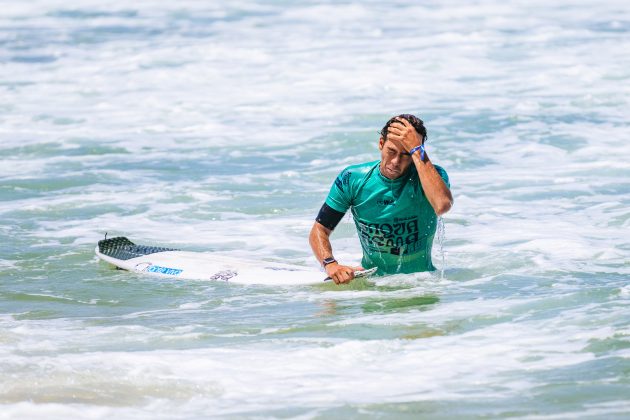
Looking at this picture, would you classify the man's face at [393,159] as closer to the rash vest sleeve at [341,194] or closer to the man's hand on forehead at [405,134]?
the man's hand on forehead at [405,134]

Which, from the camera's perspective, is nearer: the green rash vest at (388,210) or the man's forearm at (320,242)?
the green rash vest at (388,210)

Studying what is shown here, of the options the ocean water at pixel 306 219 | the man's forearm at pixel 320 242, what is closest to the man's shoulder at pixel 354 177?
the man's forearm at pixel 320 242

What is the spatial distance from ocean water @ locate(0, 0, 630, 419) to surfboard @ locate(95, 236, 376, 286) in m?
0.15

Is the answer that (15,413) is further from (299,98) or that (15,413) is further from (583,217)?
(299,98)

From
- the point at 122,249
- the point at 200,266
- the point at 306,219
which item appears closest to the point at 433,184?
the point at 200,266

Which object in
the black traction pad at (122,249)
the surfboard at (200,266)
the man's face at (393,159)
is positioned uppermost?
the man's face at (393,159)

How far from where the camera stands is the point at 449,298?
745 cm

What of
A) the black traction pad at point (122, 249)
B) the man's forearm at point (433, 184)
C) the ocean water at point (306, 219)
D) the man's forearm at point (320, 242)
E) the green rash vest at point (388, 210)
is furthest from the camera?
the black traction pad at point (122, 249)

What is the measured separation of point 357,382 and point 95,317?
2.27 m

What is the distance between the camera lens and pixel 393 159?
23.9 feet

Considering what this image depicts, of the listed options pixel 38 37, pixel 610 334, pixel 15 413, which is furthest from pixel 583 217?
pixel 38 37

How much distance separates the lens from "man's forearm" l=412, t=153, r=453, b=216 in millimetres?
7098

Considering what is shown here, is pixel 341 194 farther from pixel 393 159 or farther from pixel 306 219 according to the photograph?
pixel 306 219

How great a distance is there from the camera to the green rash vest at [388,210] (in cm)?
744
